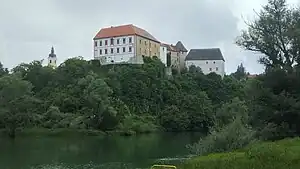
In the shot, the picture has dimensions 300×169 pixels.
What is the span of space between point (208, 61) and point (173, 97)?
30607 mm

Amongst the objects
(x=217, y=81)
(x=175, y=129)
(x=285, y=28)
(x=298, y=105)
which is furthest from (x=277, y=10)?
(x=217, y=81)

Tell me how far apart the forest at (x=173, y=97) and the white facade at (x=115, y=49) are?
456 centimetres

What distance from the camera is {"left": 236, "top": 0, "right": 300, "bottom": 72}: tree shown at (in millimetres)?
31520

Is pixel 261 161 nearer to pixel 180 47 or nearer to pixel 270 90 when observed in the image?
pixel 270 90

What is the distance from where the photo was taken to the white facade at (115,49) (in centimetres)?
10413

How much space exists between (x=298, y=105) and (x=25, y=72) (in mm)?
81301

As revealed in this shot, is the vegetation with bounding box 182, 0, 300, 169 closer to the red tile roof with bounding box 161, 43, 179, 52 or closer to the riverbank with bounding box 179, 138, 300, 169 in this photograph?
the riverbank with bounding box 179, 138, 300, 169

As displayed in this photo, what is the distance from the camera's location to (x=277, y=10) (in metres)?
33.4

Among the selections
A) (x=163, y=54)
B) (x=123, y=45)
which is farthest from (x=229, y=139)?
(x=163, y=54)

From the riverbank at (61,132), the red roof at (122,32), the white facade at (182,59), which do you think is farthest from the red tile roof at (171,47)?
the riverbank at (61,132)

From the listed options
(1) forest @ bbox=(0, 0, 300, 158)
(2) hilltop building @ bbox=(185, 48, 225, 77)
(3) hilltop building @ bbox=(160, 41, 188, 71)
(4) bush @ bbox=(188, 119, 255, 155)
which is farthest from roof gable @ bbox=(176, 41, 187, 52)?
(4) bush @ bbox=(188, 119, 255, 155)

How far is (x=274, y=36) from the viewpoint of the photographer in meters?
32.2

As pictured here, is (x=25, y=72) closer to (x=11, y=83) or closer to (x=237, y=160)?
(x=11, y=83)

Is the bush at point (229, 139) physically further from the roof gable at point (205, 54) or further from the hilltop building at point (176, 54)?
the roof gable at point (205, 54)
